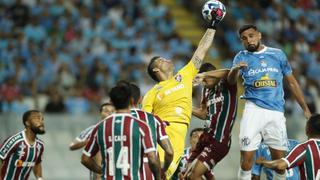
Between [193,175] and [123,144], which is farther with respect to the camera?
[193,175]

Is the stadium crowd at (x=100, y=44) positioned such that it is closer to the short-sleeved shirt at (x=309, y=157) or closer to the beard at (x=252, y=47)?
the beard at (x=252, y=47)

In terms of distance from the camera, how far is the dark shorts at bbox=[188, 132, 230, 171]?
502 inches

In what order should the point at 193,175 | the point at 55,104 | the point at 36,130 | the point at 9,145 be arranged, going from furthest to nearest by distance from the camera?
1. the point at 55,104
2. the point at 36,130
3. the point at 9,145
4. the point at 193,175

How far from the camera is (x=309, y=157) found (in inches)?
433

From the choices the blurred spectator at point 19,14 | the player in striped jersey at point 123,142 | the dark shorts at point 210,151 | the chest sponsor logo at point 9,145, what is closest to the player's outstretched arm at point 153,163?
the player in striped jersey at point 123,142

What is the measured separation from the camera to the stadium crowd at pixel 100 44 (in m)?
20.9

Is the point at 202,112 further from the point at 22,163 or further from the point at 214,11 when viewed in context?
the point at 22,163

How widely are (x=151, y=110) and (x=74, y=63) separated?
9779 mm

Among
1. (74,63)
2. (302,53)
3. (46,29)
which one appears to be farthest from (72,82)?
(302,53)

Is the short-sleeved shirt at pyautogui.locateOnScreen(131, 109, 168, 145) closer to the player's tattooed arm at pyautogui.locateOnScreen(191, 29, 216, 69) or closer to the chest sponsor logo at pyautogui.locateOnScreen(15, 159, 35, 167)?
the player's tattooed arm at pyautogui.locateOnScreen(191, 29, 216, 69)

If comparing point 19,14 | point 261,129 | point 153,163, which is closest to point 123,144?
point 153,163

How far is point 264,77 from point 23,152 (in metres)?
3.94

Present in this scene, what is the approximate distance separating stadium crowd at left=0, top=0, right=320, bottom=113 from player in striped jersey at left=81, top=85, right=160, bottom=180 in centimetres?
1004

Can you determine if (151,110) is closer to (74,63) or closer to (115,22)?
(74,63)
